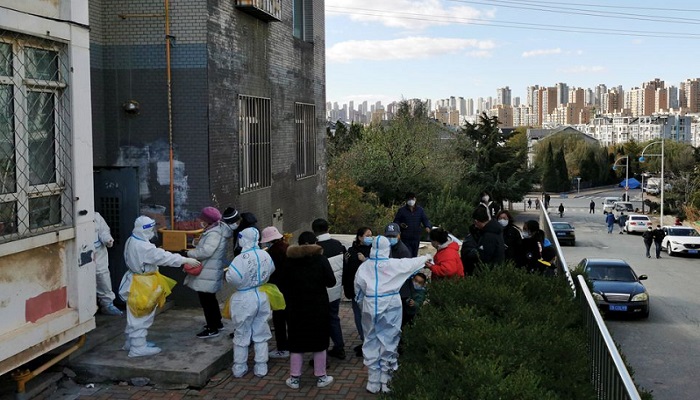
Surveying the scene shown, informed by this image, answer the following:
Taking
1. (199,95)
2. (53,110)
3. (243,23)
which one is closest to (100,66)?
(199,95)

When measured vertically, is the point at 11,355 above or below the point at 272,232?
below

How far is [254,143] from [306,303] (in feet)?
18.4

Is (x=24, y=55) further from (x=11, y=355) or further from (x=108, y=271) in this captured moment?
(x=108, y=271)

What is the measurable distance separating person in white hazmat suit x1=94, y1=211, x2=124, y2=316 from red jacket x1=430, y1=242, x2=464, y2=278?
405cm

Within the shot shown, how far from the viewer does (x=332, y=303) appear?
28.0 ft

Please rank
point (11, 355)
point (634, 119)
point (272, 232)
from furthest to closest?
point (634, 119) < point (272, 232) < point (11, 355)

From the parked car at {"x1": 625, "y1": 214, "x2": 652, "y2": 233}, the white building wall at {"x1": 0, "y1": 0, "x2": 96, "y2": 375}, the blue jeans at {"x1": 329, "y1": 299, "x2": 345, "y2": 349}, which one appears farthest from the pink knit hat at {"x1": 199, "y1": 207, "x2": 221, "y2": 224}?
the parked car at {"x1": 625, "y1": 214, "x2": 652, "y2": 233}

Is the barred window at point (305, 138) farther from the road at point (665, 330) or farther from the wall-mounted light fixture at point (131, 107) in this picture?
the road at point (665, 330)

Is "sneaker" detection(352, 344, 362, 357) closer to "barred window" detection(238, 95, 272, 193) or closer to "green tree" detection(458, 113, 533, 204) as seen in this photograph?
"barred window" detection(238, 95, 272, 193)

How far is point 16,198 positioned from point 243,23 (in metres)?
5.89

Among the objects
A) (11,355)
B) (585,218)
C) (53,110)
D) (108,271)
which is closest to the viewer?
(11,355)

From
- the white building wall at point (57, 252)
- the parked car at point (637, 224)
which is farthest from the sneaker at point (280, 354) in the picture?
the parked car at point (637, 224)

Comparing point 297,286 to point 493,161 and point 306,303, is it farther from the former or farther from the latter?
point 493,161

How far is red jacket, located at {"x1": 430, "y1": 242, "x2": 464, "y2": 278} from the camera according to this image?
839cm
